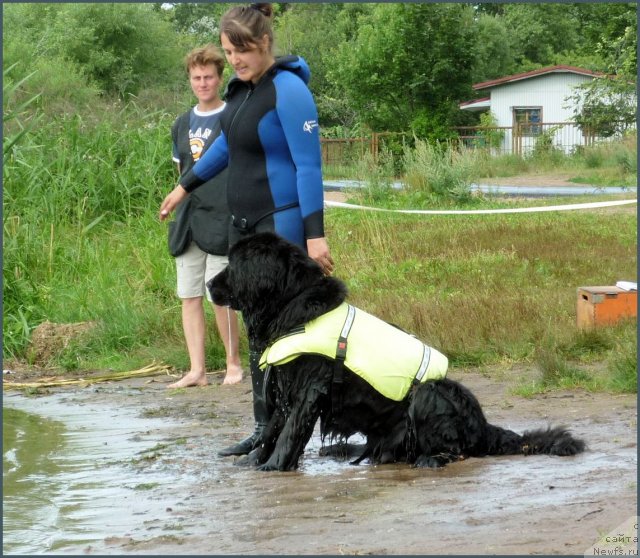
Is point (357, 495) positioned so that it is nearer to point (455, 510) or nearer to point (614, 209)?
point (455, 510)

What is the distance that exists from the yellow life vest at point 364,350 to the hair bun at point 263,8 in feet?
5.10

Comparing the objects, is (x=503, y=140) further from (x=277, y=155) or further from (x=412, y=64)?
(x=277, y=155)

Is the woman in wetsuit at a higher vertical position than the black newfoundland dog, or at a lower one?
higher

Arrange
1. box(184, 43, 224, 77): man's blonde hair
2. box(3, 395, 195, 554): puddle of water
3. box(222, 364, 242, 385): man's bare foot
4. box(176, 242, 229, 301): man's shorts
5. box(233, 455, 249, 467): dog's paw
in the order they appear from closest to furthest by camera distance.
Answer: box(3, 395, 195, 554): puddle of water
box(233, 455, 249, 467): dog's paw
box(184, 43, 224, 77): man's blonde hair
box(176, 242, 229, 301): man's shorts
box(222, 364, 242, 385): man's bare foot

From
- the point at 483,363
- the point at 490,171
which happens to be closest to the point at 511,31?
the point at 490,171

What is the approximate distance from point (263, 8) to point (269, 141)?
71 centimetres

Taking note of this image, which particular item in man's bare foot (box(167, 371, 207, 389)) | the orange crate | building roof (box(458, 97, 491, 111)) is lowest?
man's bare foot (box(167, 371, 207, 389))

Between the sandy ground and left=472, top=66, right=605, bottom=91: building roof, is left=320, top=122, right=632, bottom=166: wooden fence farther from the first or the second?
the sandy ground

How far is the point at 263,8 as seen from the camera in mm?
5305

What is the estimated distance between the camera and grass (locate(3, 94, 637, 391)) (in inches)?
317

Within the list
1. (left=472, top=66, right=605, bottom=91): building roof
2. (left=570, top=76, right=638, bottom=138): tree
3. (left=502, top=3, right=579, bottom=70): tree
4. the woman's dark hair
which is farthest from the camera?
(left=502, top=3, right=579, bottom=70): tree

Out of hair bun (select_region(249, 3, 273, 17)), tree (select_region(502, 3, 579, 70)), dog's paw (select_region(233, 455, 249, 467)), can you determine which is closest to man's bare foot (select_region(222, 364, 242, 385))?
dog's paw (select_region(233, 455, 249, 467))

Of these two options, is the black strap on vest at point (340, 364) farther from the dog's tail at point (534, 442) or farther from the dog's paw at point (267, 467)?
the dog's tail at point (534, 442)

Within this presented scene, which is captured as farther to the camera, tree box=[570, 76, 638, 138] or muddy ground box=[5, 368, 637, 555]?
tree box=[570, 76, 638, 138]
